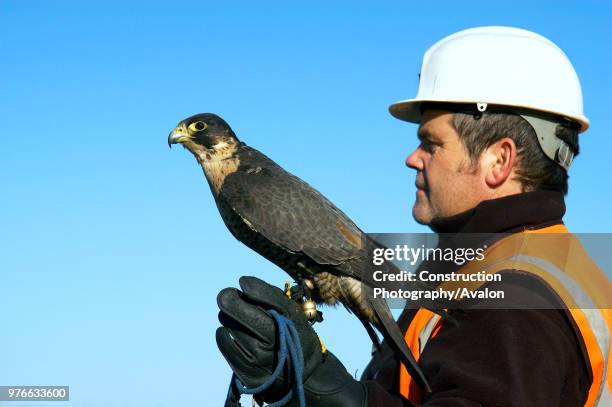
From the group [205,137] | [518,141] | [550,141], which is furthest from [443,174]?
[205,137]

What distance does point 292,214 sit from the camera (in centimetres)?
414

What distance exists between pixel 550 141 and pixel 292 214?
4.72ft

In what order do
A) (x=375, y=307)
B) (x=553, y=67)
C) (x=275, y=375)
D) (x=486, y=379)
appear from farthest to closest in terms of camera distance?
(x=375, y=307) < (x=553, y=67) < (x=275, y=375) < (x=486, y=379)

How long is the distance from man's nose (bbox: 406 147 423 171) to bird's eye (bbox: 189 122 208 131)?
5.96 feet

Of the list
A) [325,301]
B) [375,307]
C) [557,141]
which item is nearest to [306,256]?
[325,301]

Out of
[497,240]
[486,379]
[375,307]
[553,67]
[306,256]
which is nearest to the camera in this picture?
[486,379]

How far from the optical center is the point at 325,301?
402cm

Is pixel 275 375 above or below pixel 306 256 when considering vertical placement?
below

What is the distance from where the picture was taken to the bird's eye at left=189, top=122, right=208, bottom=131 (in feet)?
15.6

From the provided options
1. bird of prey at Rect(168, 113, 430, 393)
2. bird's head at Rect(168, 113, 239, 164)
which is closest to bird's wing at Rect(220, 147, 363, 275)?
bird of prey at Rect(168, 113, 430, 393)

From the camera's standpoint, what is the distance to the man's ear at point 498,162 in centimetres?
313

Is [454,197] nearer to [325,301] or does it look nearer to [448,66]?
[448,66]

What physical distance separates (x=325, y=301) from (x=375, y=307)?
38 cm

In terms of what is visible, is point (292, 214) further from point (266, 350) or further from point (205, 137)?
point (266, 350)
